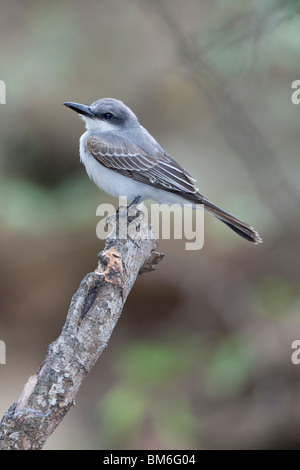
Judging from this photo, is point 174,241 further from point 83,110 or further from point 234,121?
point 83,110

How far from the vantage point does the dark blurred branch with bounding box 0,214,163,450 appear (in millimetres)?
3023

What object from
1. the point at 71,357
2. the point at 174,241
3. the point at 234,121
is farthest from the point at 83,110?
the point at 71,357

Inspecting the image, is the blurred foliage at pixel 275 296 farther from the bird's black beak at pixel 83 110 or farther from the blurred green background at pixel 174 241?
the bird's black beak at pixel 83 110

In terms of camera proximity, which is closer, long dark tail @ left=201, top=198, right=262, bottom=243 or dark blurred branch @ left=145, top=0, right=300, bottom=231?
dark blurred branch @ left=145, top=0, right=300, bottom=231

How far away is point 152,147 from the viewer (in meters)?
5.56

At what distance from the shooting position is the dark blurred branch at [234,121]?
4473 mm

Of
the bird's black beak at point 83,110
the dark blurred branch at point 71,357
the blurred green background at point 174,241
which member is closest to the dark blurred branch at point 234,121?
the blurred green background at point 174,241

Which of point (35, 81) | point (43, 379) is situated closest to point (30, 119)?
point (35, 81)

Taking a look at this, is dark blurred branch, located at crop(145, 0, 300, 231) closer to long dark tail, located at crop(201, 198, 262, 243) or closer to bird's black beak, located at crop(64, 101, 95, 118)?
long dark tail, located at crop(201, 198, 262, 243)

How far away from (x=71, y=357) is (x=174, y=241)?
4.25 metres

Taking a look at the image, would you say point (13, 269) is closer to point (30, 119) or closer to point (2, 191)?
point (2, 191)

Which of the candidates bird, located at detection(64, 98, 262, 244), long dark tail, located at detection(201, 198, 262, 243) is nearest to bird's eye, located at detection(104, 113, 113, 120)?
bird, located at detection(64, 98, 262, 244)

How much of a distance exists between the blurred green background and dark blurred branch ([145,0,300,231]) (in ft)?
0.10
